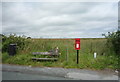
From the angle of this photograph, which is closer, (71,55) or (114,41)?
(114,41)

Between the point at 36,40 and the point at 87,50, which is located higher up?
the point at 36,40

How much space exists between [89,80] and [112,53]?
377 cm

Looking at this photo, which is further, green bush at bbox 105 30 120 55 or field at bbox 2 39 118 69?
green bush at bbox 105 30 120 55

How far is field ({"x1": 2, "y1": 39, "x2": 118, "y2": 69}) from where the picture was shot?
5.71 metres

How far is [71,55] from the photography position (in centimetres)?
724

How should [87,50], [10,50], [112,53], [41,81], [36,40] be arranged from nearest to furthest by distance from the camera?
[41,81] < [112,53] < [10,50] < [87,50] < [36,40]

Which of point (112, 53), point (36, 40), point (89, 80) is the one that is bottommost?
point (89, 80)

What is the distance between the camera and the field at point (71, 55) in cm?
571

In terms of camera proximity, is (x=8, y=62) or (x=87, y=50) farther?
(x=87, y=50)

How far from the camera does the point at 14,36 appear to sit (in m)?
9.40

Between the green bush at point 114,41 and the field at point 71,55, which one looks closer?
the field at point 71,55

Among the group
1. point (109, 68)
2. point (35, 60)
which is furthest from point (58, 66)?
point (109, 68)

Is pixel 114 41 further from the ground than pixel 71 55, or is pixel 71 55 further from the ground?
pixel 114 41

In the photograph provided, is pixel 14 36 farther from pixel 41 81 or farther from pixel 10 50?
pixel 41 81
